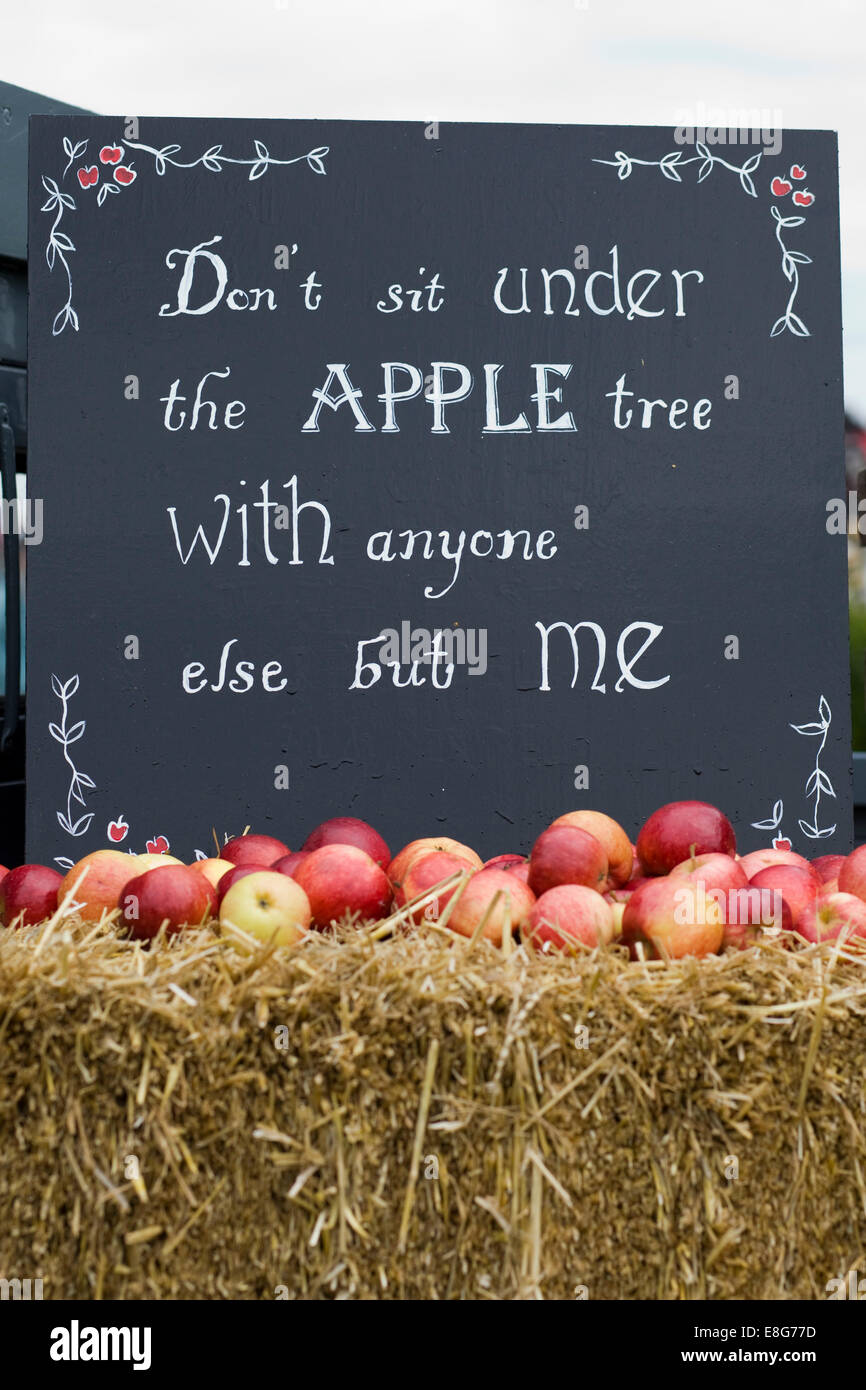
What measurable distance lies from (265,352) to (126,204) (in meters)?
0.54

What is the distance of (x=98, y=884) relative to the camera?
223 cm

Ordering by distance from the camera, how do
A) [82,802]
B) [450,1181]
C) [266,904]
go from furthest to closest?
[82,802] → [266,904] → [450,1181]

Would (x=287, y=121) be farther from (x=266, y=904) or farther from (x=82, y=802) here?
(x=266, y=904)

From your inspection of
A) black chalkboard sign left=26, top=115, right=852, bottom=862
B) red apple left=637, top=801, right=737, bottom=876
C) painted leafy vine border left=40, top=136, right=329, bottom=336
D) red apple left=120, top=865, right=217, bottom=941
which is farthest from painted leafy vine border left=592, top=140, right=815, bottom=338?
red apple left=120, top=865, right=217, bottom=941

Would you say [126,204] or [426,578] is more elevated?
[126,204]

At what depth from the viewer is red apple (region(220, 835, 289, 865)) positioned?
8.09ft

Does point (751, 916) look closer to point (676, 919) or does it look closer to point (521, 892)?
point (676, 919)

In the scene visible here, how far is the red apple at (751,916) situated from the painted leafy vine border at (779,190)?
1.63 meters

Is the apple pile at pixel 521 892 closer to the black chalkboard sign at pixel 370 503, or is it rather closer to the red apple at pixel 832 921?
the red apple at pixel 832 921

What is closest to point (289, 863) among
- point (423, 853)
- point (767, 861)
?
→ point (423, 853)

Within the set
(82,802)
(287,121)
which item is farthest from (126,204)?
(82,802)

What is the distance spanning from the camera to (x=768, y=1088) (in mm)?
1742

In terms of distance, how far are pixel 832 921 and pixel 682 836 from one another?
1.28ft

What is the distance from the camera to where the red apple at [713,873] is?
2025 millimetres
